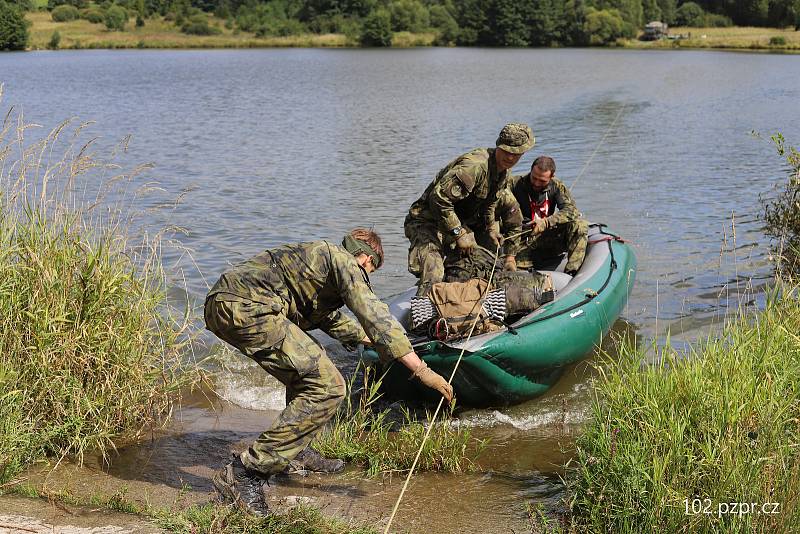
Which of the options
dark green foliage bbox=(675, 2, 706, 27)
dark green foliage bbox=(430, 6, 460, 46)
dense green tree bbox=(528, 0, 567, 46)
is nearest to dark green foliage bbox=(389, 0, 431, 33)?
dark green foliage bbox=(430, 6, 460, 46)

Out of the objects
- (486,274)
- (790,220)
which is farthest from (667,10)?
(486,274)

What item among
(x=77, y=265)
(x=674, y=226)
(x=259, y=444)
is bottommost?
(x=674, y=226)

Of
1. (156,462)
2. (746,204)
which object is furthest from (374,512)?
(746,204)

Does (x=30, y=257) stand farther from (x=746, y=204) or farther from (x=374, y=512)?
(x=746, y=204)

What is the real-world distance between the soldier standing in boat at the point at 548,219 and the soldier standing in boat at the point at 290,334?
3963 millimetres

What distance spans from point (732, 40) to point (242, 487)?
6397 cm

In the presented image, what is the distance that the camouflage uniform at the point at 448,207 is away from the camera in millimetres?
6996

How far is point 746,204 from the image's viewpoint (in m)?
13.5

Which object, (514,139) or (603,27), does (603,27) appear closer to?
(603,27)

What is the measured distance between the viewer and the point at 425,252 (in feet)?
23.3

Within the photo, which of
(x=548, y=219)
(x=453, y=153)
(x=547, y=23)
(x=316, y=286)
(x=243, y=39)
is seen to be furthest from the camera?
(x=243, y=39)

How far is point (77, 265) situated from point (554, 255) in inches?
194

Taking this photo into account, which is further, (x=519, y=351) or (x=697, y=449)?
(x=519, y=351)

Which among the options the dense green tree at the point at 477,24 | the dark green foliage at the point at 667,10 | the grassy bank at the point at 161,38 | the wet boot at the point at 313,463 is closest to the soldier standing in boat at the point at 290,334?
the wet boot at the point at 313,463
